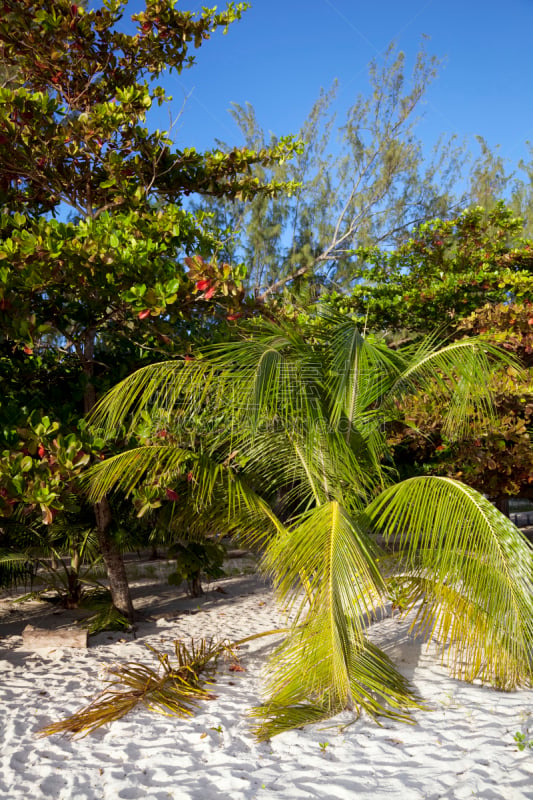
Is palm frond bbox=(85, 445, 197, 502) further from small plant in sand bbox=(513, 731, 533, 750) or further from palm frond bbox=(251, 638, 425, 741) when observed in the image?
small plant in sand bbox=(513, 731, 533, 750)

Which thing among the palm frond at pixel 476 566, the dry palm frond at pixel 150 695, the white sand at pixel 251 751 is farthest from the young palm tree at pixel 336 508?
the dry palm frond at pixel 150 695

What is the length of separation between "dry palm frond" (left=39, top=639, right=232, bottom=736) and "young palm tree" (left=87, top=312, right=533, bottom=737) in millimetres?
581

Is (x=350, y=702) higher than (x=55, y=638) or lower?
lower

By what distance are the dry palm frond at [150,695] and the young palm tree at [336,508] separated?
0.58m

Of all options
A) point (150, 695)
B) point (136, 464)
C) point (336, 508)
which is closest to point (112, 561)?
point (136, 464)

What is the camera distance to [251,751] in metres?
3.23

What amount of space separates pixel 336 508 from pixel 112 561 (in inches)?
126

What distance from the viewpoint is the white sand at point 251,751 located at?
2816 millimetres

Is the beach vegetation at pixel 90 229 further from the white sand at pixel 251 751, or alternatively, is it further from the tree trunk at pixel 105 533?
the white sand at pixel 251 751

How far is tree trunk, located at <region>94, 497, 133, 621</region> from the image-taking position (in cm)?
572

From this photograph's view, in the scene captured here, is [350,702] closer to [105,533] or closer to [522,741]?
[522,741]

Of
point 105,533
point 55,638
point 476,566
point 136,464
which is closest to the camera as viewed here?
point 476,566

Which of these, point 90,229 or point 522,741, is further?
point 90,229

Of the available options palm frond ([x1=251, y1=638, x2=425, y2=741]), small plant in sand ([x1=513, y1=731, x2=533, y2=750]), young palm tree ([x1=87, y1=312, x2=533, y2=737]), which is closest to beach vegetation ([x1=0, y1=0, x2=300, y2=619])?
young palm tree ([x1=87, y1=312, x2=533, y2=737])
